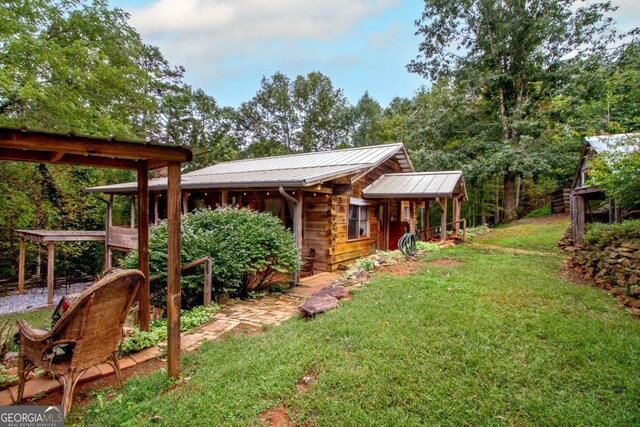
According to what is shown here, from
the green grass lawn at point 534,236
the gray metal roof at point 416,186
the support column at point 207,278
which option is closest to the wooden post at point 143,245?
the support column at point 207,278

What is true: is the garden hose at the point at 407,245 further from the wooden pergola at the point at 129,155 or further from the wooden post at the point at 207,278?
the wooden pergola at the point at 129,155

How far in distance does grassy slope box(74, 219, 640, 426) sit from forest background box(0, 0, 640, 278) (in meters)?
2.24

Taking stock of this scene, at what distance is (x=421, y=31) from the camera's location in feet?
69.6

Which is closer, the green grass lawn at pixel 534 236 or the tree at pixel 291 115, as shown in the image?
the green grass lawn at pixel 534 236

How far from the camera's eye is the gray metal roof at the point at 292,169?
327 inches

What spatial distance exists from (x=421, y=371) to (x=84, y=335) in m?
2.98

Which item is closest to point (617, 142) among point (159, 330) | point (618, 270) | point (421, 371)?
point (618, 270)

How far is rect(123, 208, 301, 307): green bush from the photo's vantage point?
5.53 metres

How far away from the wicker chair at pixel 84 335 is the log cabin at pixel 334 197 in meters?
4.82

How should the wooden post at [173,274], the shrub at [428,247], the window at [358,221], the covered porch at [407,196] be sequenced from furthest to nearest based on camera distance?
the window at [358,221]
the covered porch at [407,196]
the shrub at [428,247]
the wooden post at [173,274]

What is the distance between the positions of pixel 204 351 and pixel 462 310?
3312 millimetres

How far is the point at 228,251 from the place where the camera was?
590cm

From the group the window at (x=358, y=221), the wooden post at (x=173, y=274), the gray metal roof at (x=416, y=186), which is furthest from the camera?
the window at (x=358, y=221)

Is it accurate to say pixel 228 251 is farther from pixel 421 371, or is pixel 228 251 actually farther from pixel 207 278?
pixel 421 371
